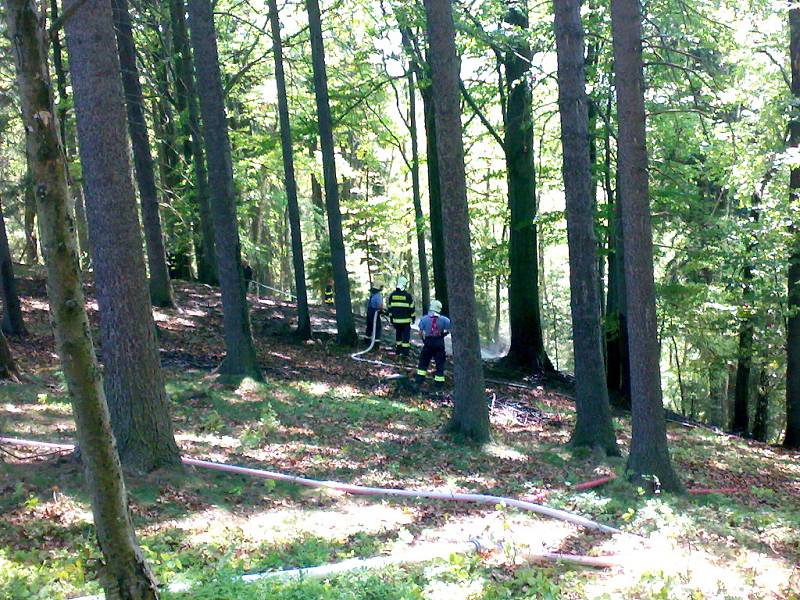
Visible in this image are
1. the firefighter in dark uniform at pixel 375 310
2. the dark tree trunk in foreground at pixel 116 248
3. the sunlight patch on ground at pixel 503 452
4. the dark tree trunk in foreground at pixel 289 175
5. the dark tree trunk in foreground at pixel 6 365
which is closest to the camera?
the dark tree trunk in foreground at pixel 116 248

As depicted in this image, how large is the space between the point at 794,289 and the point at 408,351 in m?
9.25

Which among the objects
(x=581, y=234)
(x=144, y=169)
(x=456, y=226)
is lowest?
(x=581, y=234)

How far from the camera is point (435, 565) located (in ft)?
20.9

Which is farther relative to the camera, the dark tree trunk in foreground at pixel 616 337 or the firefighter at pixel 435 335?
the dark tree trunk in foreground at pixel 616 337

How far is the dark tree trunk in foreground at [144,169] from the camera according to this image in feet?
54.6

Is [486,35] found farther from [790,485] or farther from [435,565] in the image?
[435,565]

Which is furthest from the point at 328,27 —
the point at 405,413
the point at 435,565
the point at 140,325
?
the point at 435,565

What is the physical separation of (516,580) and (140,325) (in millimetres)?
4335

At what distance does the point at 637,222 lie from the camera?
10008mm

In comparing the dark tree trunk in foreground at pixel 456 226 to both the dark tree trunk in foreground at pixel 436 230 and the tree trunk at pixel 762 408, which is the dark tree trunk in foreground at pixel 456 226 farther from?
the tree trunk at pixel 762 408

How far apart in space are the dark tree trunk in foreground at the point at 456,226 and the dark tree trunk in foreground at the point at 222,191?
380 centimetres

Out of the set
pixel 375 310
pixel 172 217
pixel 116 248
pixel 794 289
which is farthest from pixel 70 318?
pixel 172 217

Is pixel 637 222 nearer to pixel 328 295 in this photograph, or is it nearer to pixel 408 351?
pixel 408 351

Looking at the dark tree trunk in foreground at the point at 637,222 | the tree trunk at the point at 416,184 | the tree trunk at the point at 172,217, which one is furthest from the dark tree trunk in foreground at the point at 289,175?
the dark tree trunk in foreground at the point at 637,222
